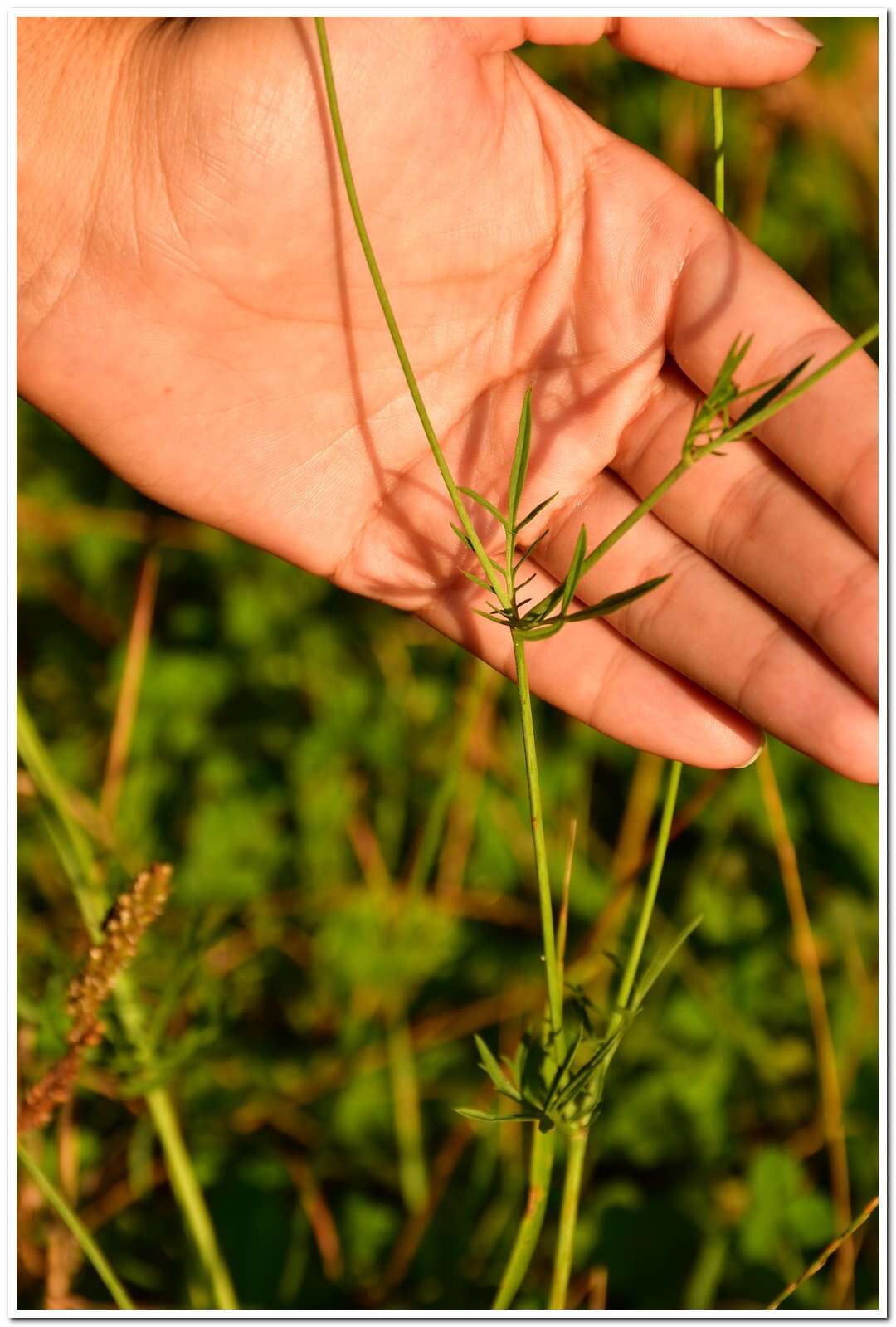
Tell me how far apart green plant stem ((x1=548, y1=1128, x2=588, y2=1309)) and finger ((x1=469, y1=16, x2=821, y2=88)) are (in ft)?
4.30

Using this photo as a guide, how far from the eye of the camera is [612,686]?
167cm

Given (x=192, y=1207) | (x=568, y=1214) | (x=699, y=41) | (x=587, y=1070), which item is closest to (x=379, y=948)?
(x=192, y=1207)

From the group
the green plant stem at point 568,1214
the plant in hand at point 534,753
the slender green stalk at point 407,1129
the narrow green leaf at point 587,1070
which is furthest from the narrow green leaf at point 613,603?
the slender green stalk at point 407,1129

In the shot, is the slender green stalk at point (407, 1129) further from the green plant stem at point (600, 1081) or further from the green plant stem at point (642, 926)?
the green plant stem at point (642, 926)

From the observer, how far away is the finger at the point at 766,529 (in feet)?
4.78

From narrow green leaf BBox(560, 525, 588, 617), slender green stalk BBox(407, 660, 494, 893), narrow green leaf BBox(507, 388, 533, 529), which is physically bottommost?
slender green stalk BBox(407, 660, 494, 893)

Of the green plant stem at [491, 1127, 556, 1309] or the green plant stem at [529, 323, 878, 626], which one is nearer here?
the green plant stem at [529, 323, 878, 626]

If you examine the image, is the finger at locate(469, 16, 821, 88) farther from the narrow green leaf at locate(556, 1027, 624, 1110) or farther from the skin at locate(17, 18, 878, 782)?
the narrow green leaf at locate(556, 1027, 624, 1110)

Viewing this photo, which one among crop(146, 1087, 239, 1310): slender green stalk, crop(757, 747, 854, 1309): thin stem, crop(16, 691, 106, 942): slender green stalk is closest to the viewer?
crop(16, 691, 106, 942): slender green stalk

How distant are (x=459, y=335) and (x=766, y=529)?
1.66 feet

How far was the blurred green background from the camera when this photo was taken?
1874 millimetres

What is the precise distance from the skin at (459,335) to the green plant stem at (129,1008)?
1.64 feet

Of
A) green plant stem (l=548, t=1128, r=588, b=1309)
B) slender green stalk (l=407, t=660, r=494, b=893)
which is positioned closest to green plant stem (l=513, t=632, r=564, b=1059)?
green plant stem (l=548, t=1128, r=588, b=1309)

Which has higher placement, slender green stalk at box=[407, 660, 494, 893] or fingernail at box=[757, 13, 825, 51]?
fingernail at box=[757, 13, 825, 51]
